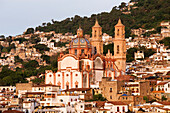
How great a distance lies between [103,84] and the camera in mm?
71750

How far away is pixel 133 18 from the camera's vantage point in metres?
147

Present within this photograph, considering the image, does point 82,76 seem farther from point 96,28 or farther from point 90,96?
point 96,28

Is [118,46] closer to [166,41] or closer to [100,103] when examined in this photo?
[100,103]

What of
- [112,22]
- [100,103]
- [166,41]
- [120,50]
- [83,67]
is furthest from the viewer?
[112,22]

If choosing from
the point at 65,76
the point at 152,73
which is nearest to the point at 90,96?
the point at 65,76

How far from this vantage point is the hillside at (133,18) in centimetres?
13588

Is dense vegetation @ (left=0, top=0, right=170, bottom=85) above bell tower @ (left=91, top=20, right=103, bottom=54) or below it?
above

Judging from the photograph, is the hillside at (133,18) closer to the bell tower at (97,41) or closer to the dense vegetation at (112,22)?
the dense vegetation at (112,22)

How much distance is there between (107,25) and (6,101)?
73.1 m

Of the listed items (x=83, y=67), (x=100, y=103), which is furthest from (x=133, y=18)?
(x=100, y=103)

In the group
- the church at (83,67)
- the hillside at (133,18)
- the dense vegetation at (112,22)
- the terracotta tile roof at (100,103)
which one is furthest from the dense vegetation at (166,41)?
the terracotta tile roof at (100,103)

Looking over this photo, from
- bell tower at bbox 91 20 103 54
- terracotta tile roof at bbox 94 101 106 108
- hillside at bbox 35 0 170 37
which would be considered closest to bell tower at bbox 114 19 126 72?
bell tower at bbox 91 20 103 54

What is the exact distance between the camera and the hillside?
135875 millimetres

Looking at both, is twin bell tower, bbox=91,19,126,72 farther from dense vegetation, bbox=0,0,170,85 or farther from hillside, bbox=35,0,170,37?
hillside, bbox=35,0,170,37
